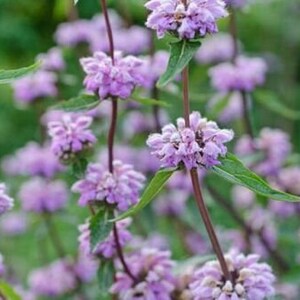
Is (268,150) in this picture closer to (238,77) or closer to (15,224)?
(238,77)

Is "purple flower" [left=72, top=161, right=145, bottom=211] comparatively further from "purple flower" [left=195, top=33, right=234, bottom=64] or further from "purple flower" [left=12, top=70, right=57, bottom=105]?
"purple flower" [left=195, top=33, right=234, bottom=64]

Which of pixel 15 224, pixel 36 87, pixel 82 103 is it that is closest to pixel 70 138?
pixel 82 103

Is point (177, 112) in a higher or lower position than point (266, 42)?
lower

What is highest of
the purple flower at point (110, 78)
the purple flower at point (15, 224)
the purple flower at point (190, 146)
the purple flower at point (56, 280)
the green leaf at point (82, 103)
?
the purple flower at point (110, 78)

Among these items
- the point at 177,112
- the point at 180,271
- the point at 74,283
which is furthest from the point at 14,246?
the point at 180,271

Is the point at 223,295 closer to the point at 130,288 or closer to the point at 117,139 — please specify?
the point at 130,288

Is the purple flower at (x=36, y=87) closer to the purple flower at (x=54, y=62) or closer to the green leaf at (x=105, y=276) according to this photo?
the purple flower at (x=54, y=62)

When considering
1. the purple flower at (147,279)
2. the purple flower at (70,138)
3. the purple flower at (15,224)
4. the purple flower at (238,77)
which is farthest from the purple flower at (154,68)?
the purple flower at (15,224)
